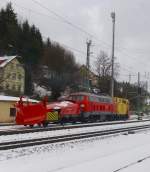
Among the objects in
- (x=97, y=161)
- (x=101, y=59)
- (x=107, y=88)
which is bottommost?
(x=97, y=161)

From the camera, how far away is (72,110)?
40.5 m

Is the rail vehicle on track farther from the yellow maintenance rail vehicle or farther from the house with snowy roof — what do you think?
the house with snowy roof

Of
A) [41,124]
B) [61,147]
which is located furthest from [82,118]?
[61,147]

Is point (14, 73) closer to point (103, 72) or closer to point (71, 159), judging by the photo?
point (103, 72)

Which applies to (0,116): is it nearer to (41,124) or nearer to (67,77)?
(41,124)

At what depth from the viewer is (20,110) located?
33.2 metres

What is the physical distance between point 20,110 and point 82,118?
34.7 ft

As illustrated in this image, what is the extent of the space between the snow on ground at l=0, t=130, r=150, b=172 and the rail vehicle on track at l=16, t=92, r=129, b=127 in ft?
43.2

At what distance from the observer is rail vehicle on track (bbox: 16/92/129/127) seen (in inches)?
1314

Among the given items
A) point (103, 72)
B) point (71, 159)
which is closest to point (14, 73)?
point (103, 72)

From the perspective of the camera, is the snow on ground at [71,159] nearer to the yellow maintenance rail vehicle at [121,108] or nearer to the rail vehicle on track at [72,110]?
the rail vehicle on track at [72,110]

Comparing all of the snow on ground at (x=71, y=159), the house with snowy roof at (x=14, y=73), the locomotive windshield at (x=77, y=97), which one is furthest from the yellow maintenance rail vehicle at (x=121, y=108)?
the house with snowy roof at (x=14, y=73)

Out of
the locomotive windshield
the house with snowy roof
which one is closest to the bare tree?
the house with snowy roof

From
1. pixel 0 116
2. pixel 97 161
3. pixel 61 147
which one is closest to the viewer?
pixel 97 161
